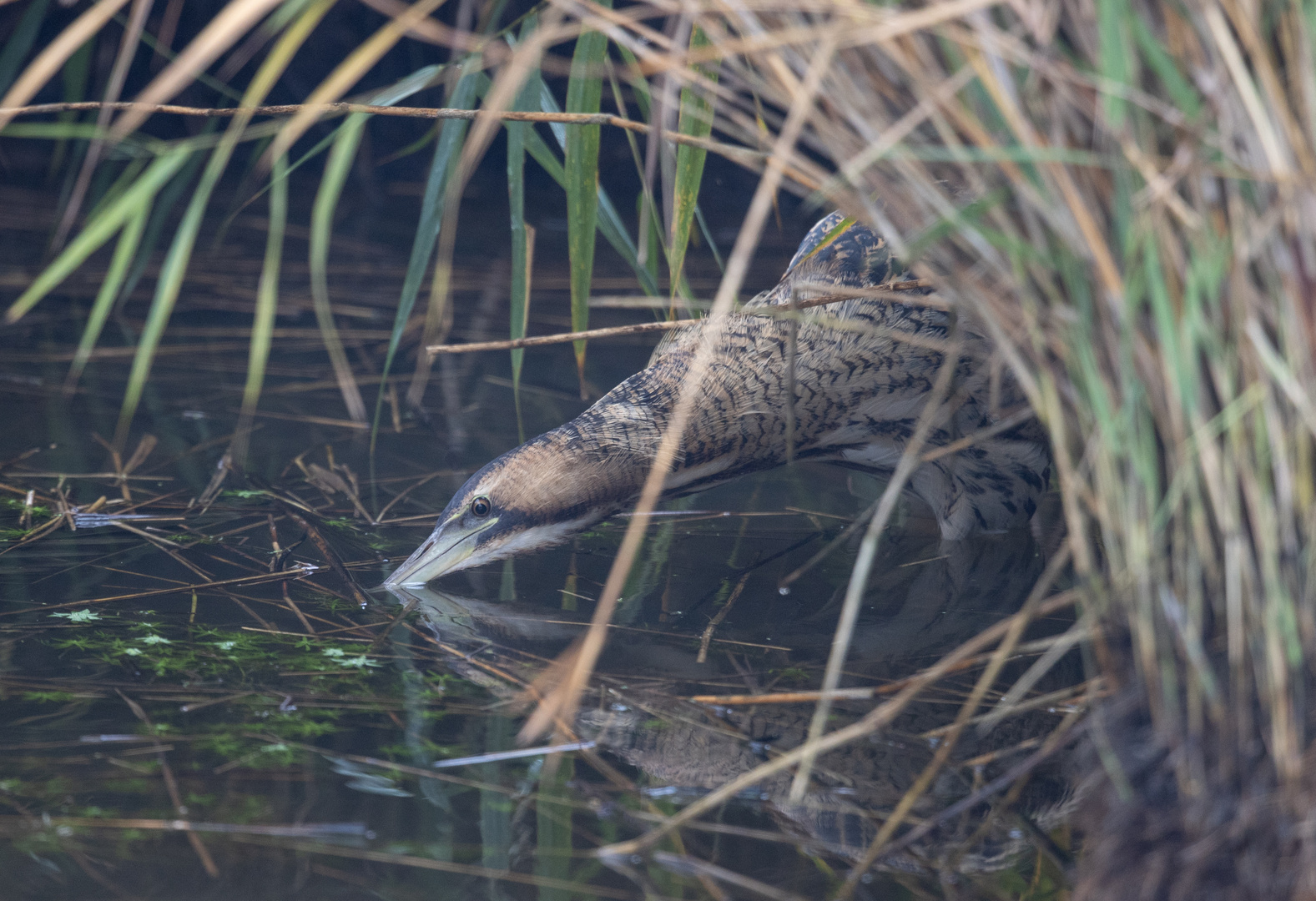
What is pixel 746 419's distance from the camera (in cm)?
274

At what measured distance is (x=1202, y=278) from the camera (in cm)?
118

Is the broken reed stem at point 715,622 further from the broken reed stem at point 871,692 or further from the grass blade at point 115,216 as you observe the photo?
the grass blade at point 115,216

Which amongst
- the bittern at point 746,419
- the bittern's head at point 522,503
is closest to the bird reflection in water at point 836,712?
the bittern's head at point 522,503

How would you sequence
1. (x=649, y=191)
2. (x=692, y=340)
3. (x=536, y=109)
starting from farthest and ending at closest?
(x=692, y=340) < (x=536, y=109) < (x=649, y=191)

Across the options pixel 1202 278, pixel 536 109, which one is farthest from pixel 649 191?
pixel 1202 278

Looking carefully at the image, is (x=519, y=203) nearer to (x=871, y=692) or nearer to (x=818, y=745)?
(x=871, y=692)

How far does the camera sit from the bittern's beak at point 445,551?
258 cm

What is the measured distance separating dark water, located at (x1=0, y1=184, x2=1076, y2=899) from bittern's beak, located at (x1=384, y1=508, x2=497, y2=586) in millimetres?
53

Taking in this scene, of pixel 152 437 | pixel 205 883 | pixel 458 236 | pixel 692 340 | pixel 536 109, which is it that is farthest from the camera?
pixel 458 236

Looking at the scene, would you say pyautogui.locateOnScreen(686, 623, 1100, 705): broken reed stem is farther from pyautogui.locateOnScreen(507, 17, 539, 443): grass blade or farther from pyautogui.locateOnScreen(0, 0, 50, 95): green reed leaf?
pyautogui.locateOnScreen(0, 0, 50, 95): green reed leaf

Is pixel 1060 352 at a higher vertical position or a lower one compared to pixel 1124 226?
lower

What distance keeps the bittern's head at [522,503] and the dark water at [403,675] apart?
0.22ft

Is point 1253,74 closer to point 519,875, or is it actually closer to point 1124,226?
point 1124,226

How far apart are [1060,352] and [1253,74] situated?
12.9 inches
